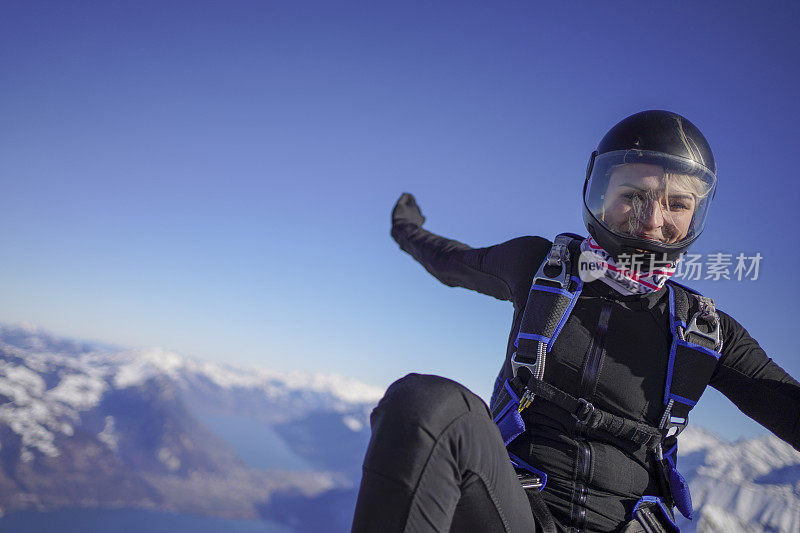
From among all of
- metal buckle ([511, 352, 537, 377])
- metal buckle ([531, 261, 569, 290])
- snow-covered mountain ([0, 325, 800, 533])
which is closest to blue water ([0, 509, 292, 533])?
snow-covered mountain ([0, 325, 800, 533])

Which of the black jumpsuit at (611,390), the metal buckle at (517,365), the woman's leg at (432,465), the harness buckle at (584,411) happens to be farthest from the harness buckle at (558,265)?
the woman's leg at (432,465)

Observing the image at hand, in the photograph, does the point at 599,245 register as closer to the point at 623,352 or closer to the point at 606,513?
the point at 623,352

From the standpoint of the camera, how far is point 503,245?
244cm

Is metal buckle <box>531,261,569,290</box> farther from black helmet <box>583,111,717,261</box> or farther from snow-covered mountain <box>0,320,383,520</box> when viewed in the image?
snow-covered mountain <box>0,320,383,520</box>

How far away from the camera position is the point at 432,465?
102cm

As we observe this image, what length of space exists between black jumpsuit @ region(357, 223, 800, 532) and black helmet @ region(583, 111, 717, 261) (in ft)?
0.94

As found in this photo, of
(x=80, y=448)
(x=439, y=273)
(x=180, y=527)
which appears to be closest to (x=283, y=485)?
(x=180, y=527)

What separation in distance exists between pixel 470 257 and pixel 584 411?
1.09 meters

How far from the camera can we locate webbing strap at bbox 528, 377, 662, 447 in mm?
1825

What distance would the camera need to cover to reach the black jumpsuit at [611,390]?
1.79 meters

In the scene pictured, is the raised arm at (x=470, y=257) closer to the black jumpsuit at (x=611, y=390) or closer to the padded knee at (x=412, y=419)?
the black jumpsuit at (x=611, y=390)

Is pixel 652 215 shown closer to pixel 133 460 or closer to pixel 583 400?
pixel 583 400

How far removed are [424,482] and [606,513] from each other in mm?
1207

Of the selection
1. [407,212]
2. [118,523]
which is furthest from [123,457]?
[407,212]
